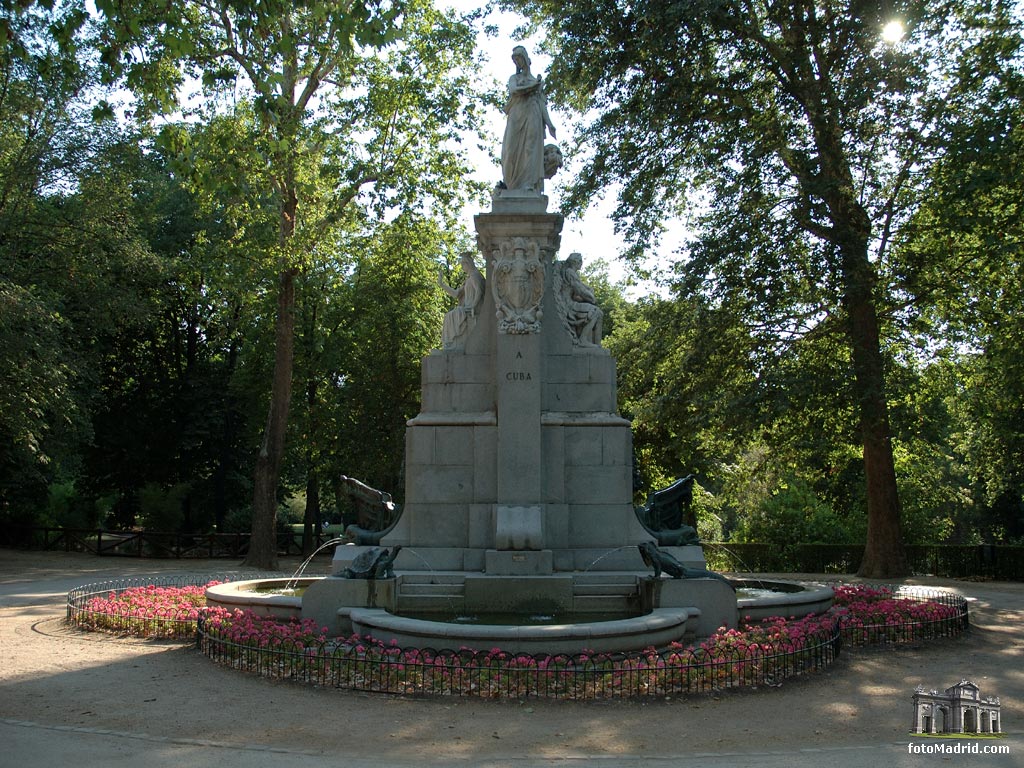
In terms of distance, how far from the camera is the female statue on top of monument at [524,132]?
1380 centimetres

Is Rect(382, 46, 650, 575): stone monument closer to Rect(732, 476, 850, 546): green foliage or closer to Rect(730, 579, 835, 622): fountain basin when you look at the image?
Rect(730, 579, 835, 622): fountain basin

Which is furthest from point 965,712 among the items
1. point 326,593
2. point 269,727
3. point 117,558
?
point 117,558

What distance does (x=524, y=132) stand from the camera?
45.5 feet

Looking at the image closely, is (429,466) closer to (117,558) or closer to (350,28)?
(350,28)

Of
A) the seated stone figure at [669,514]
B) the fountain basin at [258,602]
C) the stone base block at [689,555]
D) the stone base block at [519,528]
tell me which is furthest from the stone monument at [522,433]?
the fountain basin at [258,602]

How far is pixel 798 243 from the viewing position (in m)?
23.5

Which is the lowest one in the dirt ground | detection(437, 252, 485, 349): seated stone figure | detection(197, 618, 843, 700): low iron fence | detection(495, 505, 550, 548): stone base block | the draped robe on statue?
the dirt ground

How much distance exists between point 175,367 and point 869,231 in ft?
92.8

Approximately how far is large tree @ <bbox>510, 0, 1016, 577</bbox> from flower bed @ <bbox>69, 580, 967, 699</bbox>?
473 inches

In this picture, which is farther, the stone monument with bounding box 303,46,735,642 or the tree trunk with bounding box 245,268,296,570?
the tree trunk with bounding box 245,268,296,570

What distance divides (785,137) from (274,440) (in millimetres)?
16954

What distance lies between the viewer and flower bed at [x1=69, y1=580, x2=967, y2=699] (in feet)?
28.8

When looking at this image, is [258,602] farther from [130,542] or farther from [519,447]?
[130,542]

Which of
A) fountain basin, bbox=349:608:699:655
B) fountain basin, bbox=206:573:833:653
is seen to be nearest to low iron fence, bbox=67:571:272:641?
fountain basin, bbox=206:573:833:653
